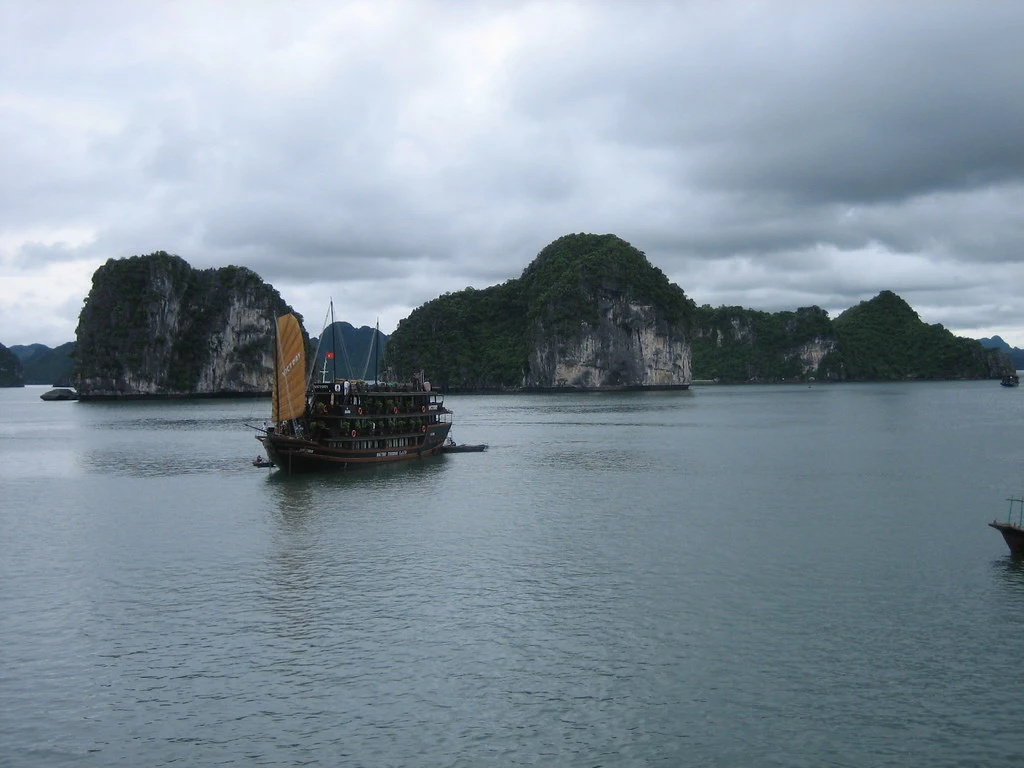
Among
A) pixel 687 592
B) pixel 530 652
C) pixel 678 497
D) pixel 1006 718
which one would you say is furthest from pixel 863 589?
pixel 678 497

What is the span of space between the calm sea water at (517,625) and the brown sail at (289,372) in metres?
8.60

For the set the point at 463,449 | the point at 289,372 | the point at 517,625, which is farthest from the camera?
the point at 463,449

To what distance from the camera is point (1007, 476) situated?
54625mm

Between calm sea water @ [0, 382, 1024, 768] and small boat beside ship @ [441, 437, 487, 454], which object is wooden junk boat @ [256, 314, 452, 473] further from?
calm sea water @ [0, 382, 1024, 768]

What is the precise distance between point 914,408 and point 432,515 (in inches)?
4581

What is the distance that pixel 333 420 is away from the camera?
2601 inches

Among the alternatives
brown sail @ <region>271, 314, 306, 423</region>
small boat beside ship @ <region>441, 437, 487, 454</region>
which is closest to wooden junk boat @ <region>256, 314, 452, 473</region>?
brown sail @ <region>271, 314, 306, 423</region>

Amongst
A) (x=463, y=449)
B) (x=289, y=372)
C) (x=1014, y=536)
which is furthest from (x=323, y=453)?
(x=1014, y=536)

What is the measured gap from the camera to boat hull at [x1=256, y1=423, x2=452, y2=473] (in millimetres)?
62250

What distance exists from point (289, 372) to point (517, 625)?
38841mm

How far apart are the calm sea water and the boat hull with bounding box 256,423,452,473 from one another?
7.69 metres

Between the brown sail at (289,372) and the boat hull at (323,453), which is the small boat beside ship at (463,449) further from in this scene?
the brown sail at (289,372)

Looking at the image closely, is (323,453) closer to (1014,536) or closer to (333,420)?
(333,420)

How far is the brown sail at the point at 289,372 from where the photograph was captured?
199ft
